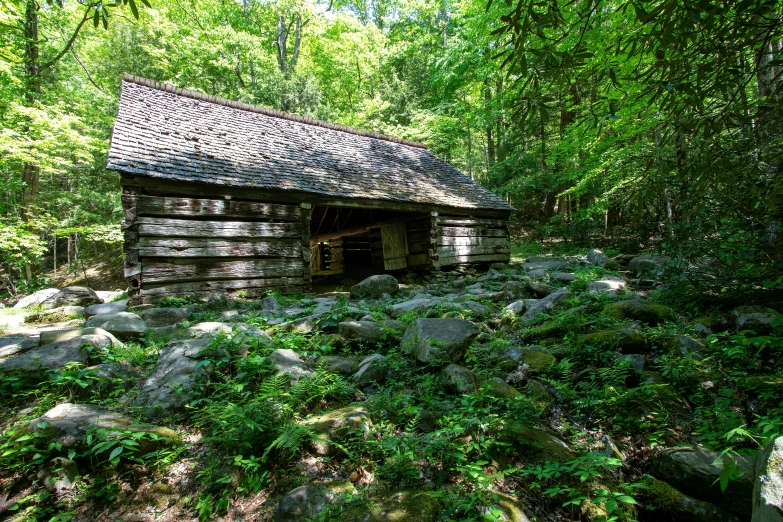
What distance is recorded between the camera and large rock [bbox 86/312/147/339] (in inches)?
169

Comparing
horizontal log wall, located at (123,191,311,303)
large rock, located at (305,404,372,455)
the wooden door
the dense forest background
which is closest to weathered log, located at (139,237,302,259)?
horizontal log wall, located at (123,191,311,303)

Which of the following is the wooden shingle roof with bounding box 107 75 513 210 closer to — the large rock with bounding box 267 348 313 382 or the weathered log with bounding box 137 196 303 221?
the weathered log with bounding box 137 196 303 221

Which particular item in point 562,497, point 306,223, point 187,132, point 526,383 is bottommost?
point 562,497

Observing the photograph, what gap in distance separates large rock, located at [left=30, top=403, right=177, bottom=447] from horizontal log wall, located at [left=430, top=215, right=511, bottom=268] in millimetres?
8719

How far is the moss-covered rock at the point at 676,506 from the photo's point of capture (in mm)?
1868

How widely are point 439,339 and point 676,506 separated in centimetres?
204

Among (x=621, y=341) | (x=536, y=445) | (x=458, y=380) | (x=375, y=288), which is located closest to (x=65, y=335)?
(x=458, y=380)

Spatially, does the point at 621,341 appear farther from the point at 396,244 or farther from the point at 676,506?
the point at 396,244

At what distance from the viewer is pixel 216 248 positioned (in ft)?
23.5

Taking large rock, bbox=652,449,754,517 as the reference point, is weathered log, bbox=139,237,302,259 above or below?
above

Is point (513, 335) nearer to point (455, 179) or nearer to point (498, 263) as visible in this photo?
point (498, 263)

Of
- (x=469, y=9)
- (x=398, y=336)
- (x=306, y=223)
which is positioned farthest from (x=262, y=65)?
(x=398, y=336)

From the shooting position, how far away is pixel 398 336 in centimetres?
421

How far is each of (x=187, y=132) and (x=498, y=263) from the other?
9.56 meters
